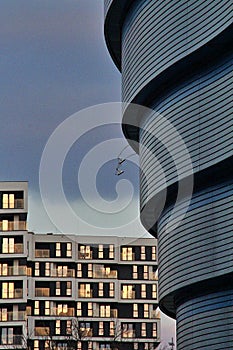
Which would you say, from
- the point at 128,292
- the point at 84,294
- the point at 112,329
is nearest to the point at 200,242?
the point at 112,329

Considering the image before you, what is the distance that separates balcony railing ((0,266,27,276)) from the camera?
113 meters

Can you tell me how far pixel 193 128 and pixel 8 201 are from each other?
7660cm

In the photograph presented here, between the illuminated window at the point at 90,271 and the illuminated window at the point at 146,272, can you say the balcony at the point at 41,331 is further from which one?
the illuminated window at the point at 146,272

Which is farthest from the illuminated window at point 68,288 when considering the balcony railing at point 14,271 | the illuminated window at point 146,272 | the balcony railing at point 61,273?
the balcony railing at point 14,271

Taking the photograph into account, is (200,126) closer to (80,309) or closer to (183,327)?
(183,327)

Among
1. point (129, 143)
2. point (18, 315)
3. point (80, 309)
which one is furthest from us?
point (80, 309)

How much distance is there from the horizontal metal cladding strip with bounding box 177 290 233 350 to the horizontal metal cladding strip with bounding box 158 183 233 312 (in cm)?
83

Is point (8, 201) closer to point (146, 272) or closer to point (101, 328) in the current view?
point (101, 328)

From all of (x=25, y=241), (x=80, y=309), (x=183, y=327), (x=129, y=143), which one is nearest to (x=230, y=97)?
(x=183, y=327)

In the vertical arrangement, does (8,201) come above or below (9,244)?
above

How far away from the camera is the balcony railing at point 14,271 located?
4432 inches

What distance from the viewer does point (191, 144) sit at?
3803 cm

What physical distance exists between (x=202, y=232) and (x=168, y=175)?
3.41m

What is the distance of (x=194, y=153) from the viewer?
37.8 metres
